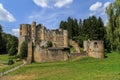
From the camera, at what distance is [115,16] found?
37594 millimetres

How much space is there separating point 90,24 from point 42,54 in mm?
38448

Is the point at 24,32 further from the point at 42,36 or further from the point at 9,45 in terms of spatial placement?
the point at 9,45

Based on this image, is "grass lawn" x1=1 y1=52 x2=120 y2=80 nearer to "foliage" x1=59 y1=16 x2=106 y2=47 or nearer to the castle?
the castle

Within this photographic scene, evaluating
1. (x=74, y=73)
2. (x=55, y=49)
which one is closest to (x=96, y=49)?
(x=55, y=49)

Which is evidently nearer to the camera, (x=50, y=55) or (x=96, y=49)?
(x=50, y=55)

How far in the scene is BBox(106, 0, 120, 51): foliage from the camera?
3684cm

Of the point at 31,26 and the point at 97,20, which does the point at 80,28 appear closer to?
the point at 97,20

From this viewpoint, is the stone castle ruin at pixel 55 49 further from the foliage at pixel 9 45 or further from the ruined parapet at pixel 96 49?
the foliage at pixel 9 45

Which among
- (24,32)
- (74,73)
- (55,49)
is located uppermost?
(24,32)

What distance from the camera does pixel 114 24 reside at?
37.9m

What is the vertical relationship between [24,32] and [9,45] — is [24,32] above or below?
above

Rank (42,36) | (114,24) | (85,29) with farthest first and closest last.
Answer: (85,29), (42,36), (114,24)

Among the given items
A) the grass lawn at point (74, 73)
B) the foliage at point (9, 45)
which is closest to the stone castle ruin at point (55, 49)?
the grass lawn at point (74, 73)

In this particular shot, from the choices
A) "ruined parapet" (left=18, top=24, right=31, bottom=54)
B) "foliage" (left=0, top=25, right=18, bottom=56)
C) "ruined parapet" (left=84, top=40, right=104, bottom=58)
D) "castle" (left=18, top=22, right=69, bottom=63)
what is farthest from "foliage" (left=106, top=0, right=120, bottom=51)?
"foliage" (left=0, top=25, right=18, bottom=56)
